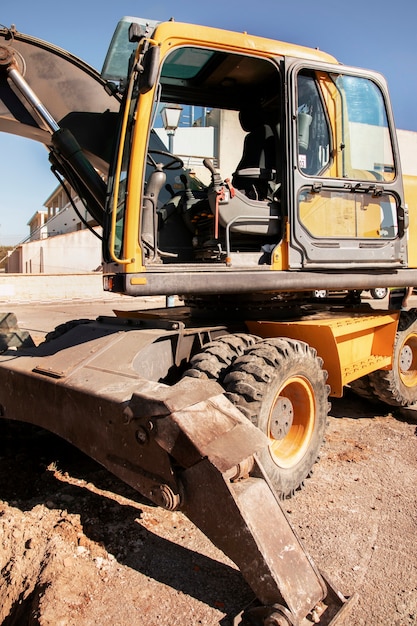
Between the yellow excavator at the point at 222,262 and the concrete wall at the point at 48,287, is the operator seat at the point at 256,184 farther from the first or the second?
the concrete wall at the point at 48,287

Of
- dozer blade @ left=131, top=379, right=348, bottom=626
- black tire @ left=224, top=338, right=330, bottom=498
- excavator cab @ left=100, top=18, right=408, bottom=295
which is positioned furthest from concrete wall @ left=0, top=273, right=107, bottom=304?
dozer blade @ left=131, top=379, right=348, bottom=626

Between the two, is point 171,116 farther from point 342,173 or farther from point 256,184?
point 342,173

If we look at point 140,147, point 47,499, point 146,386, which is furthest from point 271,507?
point 140,147

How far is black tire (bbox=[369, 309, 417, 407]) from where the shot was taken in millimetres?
5633

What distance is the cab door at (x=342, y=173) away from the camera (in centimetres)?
386

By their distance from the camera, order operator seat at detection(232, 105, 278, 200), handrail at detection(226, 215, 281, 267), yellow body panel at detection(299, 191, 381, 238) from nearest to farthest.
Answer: handrail at detection(226, 215, 281, 267), yellow body panel at detection(299, 191, 381, 238), operator seat at detection(232, 105, 278, 200)

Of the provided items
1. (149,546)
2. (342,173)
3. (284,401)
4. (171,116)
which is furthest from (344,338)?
(171,116)

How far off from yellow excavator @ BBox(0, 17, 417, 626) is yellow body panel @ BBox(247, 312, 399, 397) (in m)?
0.02

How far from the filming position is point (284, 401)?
12.6 feet

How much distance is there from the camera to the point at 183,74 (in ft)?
14.6

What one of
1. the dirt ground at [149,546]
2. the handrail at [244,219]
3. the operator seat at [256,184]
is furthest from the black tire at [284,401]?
the operator seat at [256,184]

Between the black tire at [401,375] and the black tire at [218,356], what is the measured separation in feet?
7.97

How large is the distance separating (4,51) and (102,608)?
3.96 m

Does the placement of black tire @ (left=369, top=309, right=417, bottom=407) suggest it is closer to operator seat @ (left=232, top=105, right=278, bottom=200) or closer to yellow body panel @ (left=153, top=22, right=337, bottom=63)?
operator seat @ (left=232, top=105, right=278, bottom=200)
